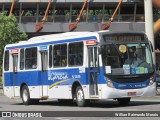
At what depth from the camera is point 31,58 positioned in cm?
2605

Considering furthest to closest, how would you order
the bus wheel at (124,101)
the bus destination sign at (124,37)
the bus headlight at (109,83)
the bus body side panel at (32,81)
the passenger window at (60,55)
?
the bus body side panel at (32,81) < the passenger window at (60,55) < the bus wheel at (124,101) < the bus destination sign at (124,37) < the bus headlight at (109,83)

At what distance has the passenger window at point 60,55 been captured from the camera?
2355 cm

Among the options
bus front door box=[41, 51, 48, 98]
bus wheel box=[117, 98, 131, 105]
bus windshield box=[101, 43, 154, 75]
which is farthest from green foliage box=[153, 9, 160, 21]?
bus windshield box=[101, 43, 154, 75]

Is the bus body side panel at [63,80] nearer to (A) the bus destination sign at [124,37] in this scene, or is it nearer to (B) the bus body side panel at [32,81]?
(B) the bus body side panel at [32,81]

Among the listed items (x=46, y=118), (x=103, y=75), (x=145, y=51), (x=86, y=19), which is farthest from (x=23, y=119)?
(x=86, y=19)

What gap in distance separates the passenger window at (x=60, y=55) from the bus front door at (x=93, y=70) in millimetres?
1914

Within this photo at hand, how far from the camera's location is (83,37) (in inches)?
883

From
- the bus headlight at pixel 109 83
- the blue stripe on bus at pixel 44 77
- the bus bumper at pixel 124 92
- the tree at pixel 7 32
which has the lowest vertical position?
the bus bumper at pixel 124 92

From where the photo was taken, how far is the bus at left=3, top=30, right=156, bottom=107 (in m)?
21.2

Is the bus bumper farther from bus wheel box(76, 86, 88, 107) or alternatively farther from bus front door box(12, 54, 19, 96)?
bus front door box(12, 54, 19, 96)

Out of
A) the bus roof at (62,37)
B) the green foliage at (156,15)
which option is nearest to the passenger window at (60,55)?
the bus roof at (62,37)

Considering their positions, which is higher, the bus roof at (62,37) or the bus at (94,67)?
the bus roof at (62,37)

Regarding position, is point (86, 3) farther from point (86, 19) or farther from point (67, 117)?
point (67, 117)

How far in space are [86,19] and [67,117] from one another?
158 feet
